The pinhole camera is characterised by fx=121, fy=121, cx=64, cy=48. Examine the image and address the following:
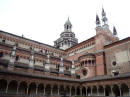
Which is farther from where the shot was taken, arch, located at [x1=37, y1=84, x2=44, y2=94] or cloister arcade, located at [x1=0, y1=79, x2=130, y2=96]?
arch, located at [x1=37, y1=84, x2=44, y2=94]

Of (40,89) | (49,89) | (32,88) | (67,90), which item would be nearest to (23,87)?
(32,88)

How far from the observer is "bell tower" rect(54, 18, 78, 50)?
6317cm

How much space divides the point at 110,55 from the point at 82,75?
11187mm

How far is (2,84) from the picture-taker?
80.0ft

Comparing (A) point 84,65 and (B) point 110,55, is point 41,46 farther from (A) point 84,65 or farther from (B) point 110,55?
(B) point 110,55

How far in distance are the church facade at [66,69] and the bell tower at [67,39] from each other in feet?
51.6

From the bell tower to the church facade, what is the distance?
51.6 ft

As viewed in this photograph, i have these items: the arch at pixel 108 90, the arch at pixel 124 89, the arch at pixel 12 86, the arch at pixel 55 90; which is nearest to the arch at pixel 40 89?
the arch at pixel 55 90

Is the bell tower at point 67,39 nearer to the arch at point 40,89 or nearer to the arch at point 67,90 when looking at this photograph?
the arch at point 67,90

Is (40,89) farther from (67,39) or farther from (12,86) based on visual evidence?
(67,39)

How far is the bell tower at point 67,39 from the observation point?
63166 millimetres

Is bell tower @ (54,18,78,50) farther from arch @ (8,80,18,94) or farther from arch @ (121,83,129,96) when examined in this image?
arch @ (8,80,18,94)

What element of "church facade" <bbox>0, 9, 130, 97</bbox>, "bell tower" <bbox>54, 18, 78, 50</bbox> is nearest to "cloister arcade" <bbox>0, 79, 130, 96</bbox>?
"church facade" <bbox>0, 9, 130, 97</bbox>

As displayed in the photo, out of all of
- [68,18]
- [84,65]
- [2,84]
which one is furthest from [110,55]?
[68,18]
